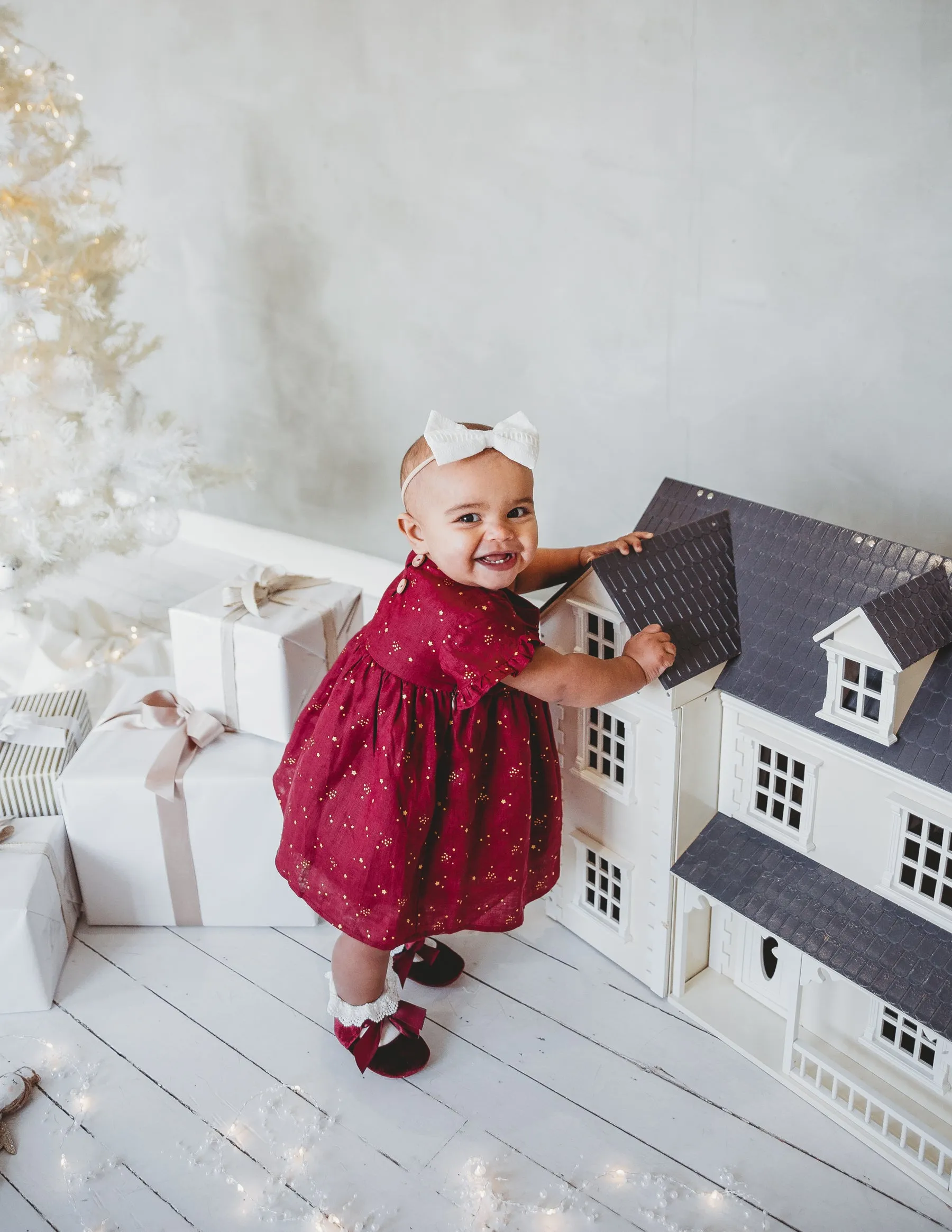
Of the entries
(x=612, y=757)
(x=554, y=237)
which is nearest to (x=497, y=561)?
(x=612, y=757)

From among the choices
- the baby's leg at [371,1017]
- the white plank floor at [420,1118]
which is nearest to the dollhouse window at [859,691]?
the white plank floor at [420,1118]

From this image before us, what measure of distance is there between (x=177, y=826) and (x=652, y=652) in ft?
3.50

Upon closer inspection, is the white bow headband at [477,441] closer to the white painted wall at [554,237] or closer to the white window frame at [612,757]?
the white window frame at [612,757]

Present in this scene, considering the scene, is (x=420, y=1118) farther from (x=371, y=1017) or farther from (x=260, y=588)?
(x=260, y=588)

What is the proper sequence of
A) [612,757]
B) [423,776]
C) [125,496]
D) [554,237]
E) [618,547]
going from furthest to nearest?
[125,496] → [554,237] → [612,757] → [618,547] → [423,776]

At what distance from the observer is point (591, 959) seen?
212cm

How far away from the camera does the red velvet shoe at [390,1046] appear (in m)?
1.84

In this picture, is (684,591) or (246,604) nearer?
(684,591)

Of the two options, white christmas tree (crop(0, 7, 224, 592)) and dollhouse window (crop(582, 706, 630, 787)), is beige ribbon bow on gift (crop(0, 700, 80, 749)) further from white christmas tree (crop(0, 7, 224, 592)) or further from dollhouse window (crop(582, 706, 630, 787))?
dollhouse window (crop(582, 706, 630, 787))

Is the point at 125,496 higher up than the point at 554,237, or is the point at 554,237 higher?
the point at 554,237

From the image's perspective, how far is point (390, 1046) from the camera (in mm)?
1870

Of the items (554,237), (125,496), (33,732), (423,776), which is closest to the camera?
(423,776)

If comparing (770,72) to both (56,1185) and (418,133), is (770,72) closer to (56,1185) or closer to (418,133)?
(418,133)

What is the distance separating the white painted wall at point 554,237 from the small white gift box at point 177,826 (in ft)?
4.26
